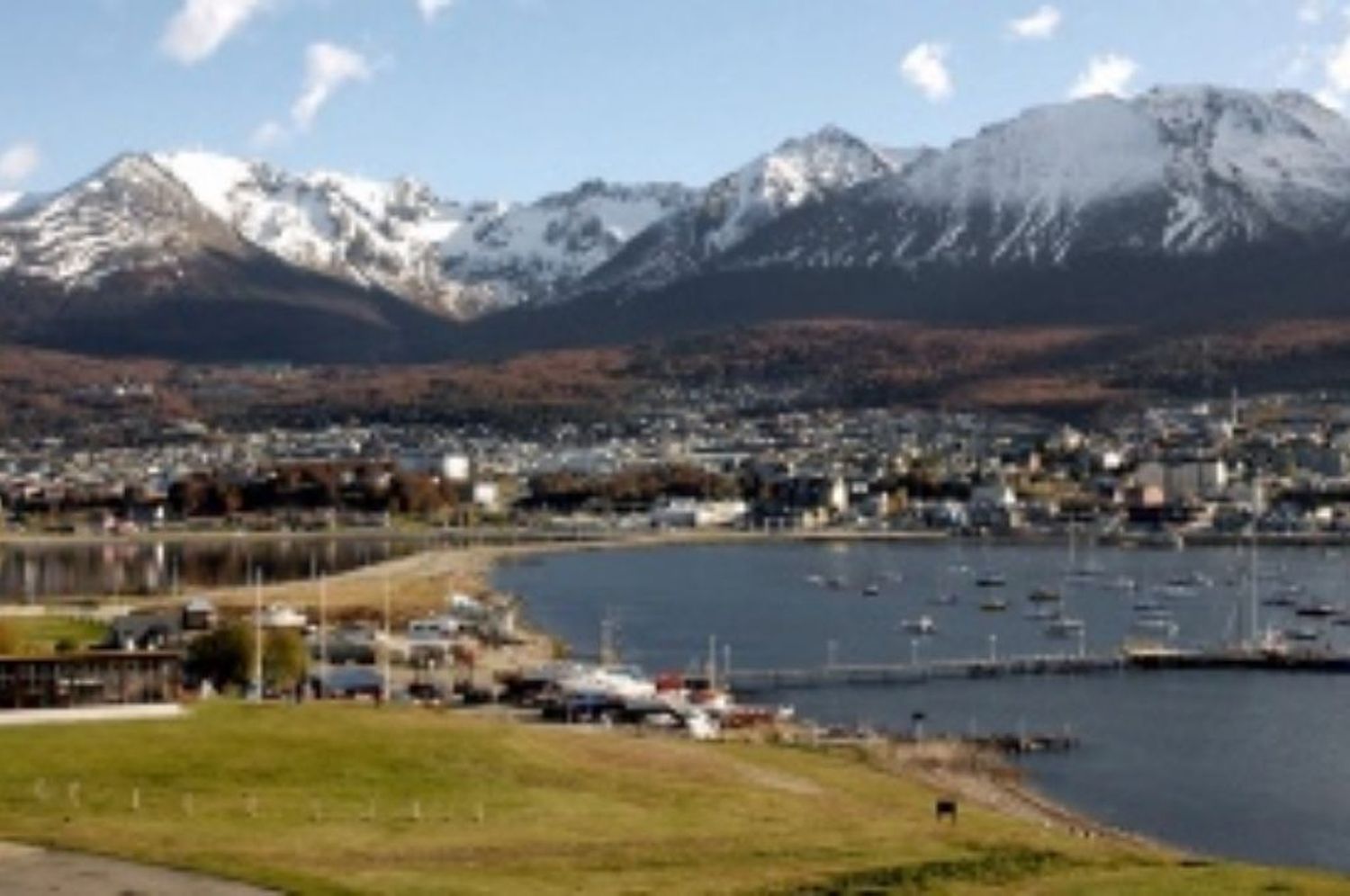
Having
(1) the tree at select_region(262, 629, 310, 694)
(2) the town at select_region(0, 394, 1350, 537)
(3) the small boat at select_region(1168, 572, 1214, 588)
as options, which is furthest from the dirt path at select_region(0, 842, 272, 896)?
(2) the town at select_region(0, 394, 1350, 537)

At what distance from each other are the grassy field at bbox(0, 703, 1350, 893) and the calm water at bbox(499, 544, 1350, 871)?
10.1 m

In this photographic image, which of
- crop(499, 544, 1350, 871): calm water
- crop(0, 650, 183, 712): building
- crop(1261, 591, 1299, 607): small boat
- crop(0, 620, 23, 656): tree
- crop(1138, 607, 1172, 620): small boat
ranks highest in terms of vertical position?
crop(0, 650, 183, 712): building

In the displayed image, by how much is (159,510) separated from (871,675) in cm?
10417

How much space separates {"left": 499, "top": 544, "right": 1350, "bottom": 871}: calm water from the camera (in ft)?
160

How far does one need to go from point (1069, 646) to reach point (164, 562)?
56.4 meters

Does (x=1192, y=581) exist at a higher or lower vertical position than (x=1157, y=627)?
higher

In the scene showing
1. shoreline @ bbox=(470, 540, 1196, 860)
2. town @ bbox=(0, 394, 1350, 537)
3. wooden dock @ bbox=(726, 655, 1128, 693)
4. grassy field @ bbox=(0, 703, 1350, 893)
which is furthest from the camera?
town @ bbox=(0, 394, 1350, 537)

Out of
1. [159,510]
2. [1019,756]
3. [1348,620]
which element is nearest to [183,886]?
[1019,756]

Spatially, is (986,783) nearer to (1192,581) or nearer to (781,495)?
(1192,581)

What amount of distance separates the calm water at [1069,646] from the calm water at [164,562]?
→ 35.4 ft

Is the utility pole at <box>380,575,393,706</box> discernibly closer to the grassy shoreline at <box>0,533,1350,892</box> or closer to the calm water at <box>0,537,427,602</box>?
the grassy shoreline at <box>0,533,1350,892</box>

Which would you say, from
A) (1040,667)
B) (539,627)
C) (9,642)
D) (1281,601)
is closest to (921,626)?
(1040,667)

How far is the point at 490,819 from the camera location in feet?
106

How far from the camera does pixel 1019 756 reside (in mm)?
53500
